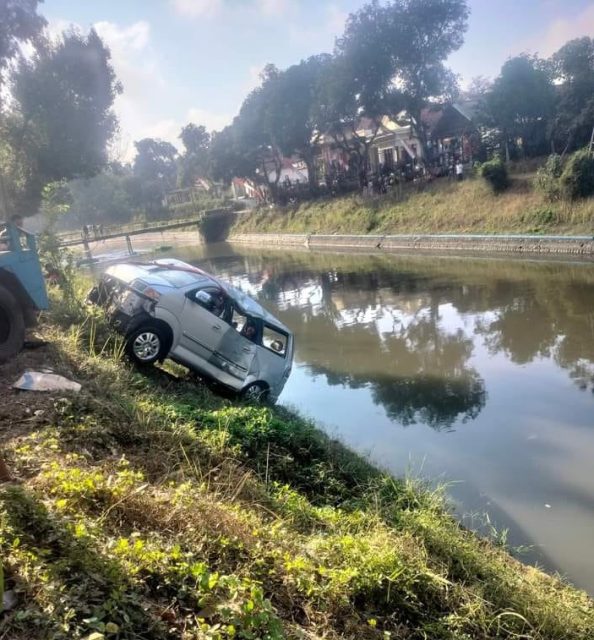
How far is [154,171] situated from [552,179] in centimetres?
6148

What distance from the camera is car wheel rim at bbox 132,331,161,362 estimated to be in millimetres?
8195

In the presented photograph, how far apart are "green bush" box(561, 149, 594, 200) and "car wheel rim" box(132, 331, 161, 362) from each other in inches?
804

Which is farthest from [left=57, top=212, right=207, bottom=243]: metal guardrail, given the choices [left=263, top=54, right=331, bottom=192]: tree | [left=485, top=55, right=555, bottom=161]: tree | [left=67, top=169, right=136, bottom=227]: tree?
[left=485, top=55, right=555, bottom=161]: tree

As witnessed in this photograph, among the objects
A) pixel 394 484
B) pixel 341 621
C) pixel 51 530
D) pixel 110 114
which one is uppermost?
pixel 110 114

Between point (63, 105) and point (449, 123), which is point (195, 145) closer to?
point (449, 123)

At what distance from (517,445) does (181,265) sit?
6.27 meters

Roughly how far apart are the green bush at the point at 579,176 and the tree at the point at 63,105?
19714 mm

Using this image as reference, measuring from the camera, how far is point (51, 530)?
117 inches

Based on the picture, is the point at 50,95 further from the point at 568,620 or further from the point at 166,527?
the point at 568,620

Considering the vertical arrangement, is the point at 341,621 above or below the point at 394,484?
above

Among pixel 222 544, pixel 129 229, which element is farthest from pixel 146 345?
pixel 129 229

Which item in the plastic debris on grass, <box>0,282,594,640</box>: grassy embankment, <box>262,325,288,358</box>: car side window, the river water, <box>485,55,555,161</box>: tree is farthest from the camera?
<box>485,55,555,161</box>: tree

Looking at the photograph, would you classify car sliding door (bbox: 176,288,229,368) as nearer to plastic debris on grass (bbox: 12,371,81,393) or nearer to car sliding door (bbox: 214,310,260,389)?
car sliding door (bbox: 214,310,260,389)

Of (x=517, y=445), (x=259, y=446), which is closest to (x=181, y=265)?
(x=259, y=446)
